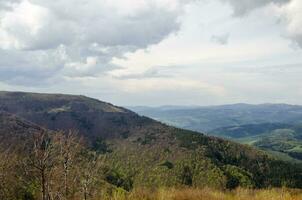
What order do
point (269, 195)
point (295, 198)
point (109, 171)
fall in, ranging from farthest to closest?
point (109, 171)
point (269, 195)
point (295, 198)

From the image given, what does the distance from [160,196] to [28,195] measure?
3409 inches

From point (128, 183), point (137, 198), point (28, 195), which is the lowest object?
point (128, 183)

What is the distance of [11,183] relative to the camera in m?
93.4

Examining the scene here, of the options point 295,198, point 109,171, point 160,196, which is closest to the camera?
point 295,198

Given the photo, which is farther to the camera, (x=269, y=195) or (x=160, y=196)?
(x=160, y=196)

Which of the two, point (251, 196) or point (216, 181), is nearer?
point (251, 196)

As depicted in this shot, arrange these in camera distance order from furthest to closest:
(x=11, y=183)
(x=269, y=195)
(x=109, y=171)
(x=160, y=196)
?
Result: (x=109, y=171) < (x=11, y=183) < (x=160, y=196) < (x=269, y=195)

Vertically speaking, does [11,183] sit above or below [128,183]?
above

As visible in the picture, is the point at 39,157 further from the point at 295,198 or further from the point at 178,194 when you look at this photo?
the point at 295,198

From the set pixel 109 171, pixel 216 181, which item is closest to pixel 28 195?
pixel 109 171

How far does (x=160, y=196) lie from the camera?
1769cm

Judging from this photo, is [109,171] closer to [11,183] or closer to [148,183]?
[148,183]

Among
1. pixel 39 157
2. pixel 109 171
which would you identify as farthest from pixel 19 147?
pixel 39 157

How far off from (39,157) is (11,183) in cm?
7761
